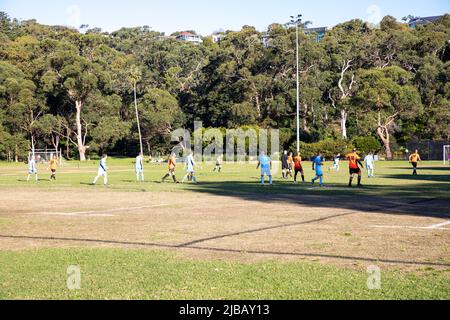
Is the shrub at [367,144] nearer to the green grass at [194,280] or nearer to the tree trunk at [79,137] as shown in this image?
the tree trunk at [79,137]

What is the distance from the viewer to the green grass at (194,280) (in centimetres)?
834

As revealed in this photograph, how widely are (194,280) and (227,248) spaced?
10.0 ft

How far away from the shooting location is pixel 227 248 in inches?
482

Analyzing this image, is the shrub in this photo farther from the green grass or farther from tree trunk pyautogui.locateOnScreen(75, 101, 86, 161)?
the green grass

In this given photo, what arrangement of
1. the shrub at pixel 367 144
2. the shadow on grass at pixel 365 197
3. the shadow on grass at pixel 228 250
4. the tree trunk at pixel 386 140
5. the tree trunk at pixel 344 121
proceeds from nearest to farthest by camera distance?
the shadow on grass at pixel 228 250 < the shadow on grass at pixel 365 197 < the shrub at pixel 367 144 < the tree trunk at pixel 386 140 < the tree trunk at pixel 344 121

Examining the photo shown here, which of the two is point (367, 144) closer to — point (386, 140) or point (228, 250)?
point (386, 140)

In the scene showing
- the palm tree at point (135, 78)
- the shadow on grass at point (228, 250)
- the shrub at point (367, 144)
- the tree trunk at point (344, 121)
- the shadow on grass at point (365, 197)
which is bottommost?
the shadow on grass at point (365, 197)

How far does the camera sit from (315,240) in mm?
13125

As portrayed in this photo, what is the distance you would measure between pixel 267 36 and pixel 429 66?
23331 mm

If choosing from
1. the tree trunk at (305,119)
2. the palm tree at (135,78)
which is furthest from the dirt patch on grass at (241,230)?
the palm tree at (135,78)

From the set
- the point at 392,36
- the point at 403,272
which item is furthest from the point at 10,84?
the point at 403,272

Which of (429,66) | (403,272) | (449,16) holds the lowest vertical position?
(403,272)

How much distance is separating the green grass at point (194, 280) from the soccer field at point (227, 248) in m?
0.01

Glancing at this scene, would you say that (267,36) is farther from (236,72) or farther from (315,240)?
(315,240)
